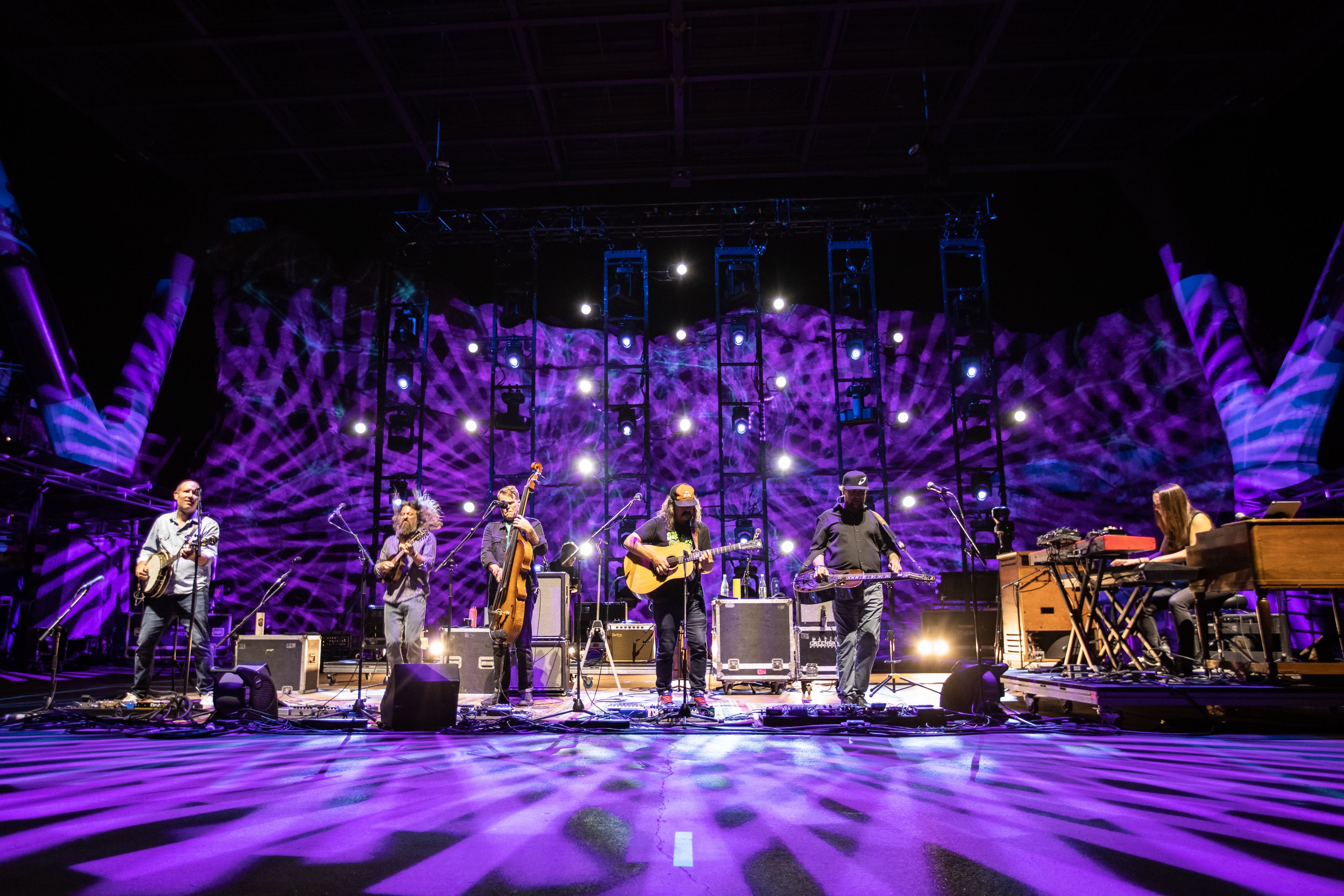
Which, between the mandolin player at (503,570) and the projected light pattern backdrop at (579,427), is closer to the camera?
the mandolin player at (503,570)

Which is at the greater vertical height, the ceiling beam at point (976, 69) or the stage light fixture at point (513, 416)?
the ceiling beam at point (976, 69)

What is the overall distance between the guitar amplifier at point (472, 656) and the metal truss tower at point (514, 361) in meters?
5.08

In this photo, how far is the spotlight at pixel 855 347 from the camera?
12.4 metres

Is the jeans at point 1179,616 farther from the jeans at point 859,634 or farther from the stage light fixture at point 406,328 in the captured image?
the stage light fixture at point 406,328

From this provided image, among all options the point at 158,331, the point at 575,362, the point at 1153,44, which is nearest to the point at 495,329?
the point at 575,362

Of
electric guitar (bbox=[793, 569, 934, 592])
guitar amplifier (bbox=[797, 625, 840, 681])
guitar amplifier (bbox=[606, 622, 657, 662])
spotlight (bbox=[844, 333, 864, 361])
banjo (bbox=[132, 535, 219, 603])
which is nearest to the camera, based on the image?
electric guitar (bbox=[793, 569, 934, 592])

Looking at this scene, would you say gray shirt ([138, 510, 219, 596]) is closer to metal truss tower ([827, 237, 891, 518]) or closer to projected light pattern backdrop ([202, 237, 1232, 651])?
projected light pattern backdrop ([202, 237, 1232, 651])

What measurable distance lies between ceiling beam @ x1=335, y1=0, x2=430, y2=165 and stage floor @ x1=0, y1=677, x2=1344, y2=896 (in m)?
8.53

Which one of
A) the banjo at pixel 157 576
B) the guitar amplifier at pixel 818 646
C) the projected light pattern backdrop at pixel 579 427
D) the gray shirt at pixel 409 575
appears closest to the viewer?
the banjo at pixel 157 576

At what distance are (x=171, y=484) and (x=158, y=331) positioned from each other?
2.51 meters

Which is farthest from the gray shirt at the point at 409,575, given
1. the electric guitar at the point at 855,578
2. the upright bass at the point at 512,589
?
the electric guitar at the point at 855,578

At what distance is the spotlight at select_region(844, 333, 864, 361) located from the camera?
12.4 metres

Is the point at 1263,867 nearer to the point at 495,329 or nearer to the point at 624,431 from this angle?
the point at 624,431

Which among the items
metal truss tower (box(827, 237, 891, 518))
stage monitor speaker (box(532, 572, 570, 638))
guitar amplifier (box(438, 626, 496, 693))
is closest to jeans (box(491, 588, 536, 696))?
guitar amplifier (box(438, 626, 496, 693))
